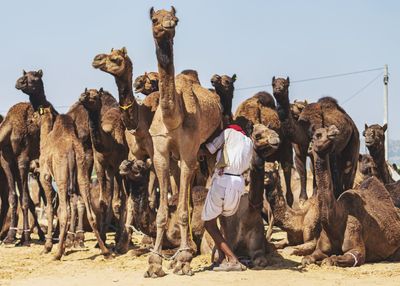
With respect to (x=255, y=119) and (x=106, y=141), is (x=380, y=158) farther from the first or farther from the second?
A: (x=106, y=141)

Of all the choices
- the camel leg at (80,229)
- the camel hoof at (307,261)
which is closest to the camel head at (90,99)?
the camel leg at (80,229)

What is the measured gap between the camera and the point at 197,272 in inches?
392

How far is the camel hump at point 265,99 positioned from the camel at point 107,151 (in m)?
2.96

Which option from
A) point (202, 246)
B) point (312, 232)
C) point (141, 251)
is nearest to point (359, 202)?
point (312, 232)

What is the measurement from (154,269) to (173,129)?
174 cm

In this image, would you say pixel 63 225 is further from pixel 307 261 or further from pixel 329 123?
pixel 329 123

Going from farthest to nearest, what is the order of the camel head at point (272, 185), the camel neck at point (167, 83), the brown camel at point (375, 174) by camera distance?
the brown camel at point (375, 174) < the camel head at point (272, 185) < the camel neck at point (167, 83)

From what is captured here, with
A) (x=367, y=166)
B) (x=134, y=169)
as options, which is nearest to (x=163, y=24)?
(x=134, y=169)

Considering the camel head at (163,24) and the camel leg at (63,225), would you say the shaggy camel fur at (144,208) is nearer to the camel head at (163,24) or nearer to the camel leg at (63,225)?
the camel leg at (63,225)

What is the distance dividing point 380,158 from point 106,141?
17.6 feet

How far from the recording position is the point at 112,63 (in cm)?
1094

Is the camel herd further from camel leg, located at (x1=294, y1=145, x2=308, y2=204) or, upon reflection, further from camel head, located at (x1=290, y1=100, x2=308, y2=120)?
camel head, located at (x1=290, y1=100, x2=308, y2=120)

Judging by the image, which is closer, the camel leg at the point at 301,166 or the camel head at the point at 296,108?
the camel leg at the point at 301,166

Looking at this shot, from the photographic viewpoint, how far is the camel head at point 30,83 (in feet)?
47.4
